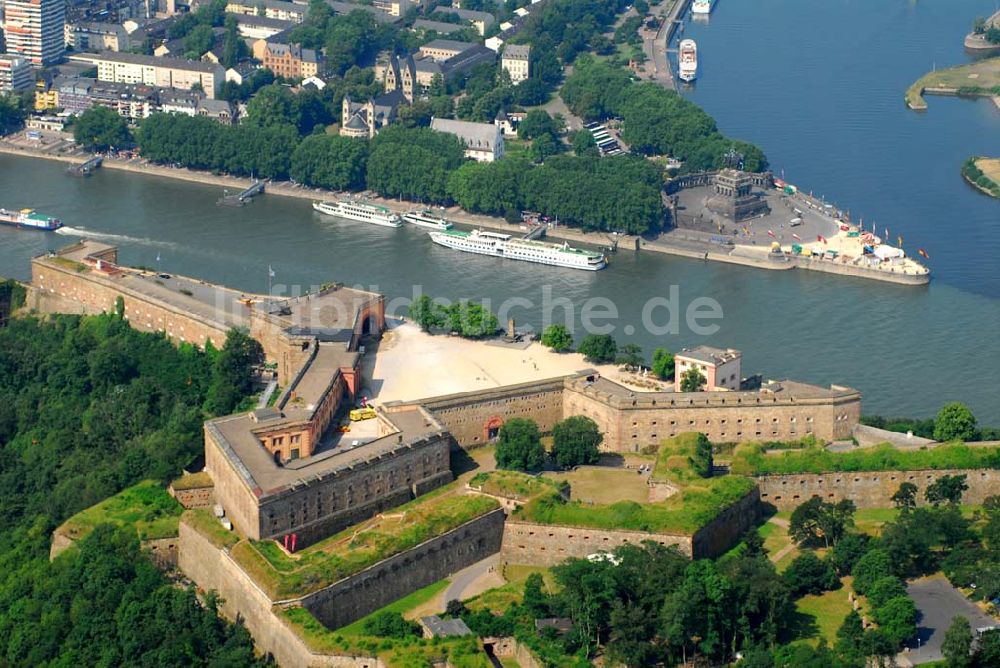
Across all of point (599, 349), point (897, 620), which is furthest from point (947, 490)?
point (599, 349)

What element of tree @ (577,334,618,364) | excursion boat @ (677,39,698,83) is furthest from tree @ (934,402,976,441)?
excursion boat @ (677,39,698,83)

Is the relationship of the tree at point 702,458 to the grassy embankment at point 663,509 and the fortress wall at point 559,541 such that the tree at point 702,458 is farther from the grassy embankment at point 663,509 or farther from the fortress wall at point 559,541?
the fortress wall at point 559,541

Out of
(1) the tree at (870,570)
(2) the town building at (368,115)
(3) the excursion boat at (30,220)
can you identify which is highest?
(2) the town building at (368,115)

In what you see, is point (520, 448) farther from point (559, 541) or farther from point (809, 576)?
point (809, 576)

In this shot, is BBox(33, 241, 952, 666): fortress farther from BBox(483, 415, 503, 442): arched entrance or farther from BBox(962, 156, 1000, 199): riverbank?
BBox(962, 156, 1000, 199): riverbank

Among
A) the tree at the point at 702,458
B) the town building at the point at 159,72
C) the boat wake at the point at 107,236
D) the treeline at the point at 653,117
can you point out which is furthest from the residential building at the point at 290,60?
the tree at the point at 702,458
